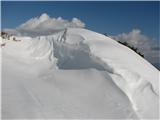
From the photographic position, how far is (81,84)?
3633 mm

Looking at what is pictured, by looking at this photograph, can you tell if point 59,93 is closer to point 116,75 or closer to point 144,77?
point 116,75

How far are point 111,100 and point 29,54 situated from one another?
180cm

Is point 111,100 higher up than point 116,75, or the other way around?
point 116,75

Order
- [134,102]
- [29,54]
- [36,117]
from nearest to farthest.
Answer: [36,117], [134,102], [29,54]

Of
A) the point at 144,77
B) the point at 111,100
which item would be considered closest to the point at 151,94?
the point at 144,77

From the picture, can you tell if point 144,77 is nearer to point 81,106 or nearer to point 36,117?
point 81,106

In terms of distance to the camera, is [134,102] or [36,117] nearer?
[36,117]

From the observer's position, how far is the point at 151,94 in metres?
3.58

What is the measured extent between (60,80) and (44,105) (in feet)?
1.71

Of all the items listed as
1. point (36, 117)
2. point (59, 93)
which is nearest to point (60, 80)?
point (59, 93)

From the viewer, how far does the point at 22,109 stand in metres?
3.14

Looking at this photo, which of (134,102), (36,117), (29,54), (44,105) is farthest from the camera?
(29,54)

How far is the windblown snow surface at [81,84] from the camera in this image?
3.26m

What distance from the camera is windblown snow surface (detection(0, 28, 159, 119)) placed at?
326 centimetres
